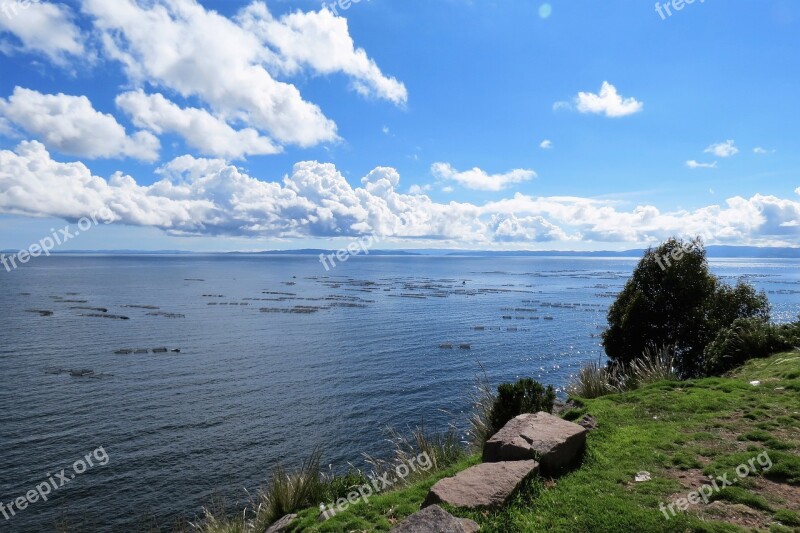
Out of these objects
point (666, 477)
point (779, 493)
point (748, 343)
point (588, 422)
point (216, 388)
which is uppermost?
point (748, 343)

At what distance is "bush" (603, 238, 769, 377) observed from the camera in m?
21.7

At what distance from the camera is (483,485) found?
25.7 feet

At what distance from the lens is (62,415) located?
25953 mm

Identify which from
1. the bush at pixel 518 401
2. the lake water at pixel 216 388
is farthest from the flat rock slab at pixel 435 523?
the lake water at pixel 216 388

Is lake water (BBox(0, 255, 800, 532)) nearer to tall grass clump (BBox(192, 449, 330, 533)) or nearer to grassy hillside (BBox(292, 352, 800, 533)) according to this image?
tall grass clump (BBox(192, 449, 330, 533))

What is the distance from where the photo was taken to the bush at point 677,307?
21.7m

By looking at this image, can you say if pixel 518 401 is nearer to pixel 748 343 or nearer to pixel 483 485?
pixel 483 485

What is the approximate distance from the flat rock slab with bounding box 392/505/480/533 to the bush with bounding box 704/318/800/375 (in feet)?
51.2

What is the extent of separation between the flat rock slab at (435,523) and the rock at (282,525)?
4.09m

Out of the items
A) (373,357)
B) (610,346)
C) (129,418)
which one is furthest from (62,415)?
(610,346)

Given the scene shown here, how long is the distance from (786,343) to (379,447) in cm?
1780

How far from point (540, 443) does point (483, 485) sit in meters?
1.63

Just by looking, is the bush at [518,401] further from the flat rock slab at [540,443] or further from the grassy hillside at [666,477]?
the flat rock slab at [540,443]

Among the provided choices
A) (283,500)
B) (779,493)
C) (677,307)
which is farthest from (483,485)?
(677,307)
